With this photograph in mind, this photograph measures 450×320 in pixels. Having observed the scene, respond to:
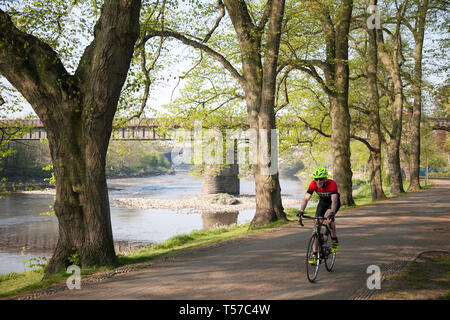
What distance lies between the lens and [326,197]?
7938mm

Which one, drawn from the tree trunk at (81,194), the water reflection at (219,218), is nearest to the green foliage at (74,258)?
the tree trunk at (81,194)

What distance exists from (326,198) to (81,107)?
6.04 metres

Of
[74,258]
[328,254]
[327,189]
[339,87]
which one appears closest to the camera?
[328,254]

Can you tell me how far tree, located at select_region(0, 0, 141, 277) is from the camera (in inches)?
383

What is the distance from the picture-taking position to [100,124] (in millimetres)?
10047

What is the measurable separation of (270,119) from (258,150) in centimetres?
124

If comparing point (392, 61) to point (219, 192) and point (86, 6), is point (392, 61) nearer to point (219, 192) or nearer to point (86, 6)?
point (86, 6)

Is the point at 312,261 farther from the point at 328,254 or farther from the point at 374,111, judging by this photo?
the point at 374,111

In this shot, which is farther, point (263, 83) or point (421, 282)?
point (263, 83)

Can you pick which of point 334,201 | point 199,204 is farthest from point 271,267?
point 199,204

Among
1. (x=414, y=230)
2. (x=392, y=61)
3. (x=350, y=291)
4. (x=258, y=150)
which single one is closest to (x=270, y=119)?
(x=258, y=150)

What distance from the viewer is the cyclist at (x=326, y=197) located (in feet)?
24.9

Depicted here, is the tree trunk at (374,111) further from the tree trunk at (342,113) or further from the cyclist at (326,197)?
the cyclist at (326,197)

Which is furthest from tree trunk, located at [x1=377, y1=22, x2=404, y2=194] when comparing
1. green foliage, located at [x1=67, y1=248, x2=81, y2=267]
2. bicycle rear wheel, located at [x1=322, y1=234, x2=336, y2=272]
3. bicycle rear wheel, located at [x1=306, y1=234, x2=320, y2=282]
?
green foliage, located at [x1=67, y1=248, x2=81, y2=267]
